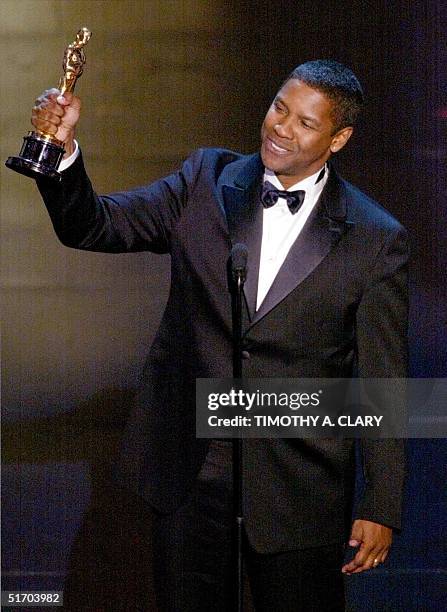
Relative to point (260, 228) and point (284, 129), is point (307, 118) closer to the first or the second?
point (284, 129)

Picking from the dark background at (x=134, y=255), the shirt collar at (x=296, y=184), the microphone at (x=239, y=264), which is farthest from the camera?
the dark background at (x=134, y=255)

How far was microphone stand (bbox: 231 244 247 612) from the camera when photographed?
5.81 feet

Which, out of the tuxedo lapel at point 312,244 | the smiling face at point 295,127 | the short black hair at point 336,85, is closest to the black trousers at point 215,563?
the tuxedo lapel at point 312,244

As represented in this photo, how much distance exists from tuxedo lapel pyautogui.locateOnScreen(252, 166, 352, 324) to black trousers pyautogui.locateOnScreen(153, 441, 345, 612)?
0.96 ft

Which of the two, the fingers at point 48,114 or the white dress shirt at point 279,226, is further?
the white dress shirt at point 279,226

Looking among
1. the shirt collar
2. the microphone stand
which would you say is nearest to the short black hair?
the shirt collar

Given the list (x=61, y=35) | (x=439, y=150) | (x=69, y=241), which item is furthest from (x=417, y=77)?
(x=69, y=241)

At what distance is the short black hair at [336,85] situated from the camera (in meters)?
2.05

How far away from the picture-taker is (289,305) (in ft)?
6.57

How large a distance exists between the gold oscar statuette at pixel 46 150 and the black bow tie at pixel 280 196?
41cm

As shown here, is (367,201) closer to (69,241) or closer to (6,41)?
(69,241)

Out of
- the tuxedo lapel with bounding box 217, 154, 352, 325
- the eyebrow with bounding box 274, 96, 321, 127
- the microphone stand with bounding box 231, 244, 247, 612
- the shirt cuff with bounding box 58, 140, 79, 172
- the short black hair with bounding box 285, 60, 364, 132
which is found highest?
the short black hair with bounding box 285, 60, 364, 132

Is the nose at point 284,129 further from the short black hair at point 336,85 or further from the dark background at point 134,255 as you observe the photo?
the dark background at point 134,255

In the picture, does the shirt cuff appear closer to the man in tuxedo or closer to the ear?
the man in tuxedo
